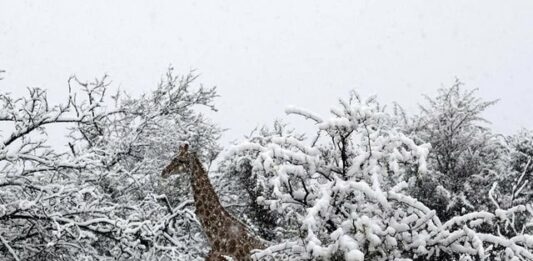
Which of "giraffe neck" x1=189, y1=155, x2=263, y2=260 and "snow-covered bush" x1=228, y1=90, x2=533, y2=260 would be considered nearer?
"snow-covered bush" x1=228, y1=90, x2=533, y2=260

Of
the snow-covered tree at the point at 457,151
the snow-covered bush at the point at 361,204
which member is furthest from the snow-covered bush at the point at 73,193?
the snow-covered tree at the point at 457,151

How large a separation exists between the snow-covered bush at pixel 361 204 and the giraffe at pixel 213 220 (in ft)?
10.0

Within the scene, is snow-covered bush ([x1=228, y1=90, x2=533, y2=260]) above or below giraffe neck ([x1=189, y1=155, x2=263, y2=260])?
below

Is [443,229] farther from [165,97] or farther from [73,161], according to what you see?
[165,97]

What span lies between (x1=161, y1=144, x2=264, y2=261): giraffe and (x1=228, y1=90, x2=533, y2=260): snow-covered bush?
3058 millimetres

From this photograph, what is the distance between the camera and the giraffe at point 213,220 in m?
8.13

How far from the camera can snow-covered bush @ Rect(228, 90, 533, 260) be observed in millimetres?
4453

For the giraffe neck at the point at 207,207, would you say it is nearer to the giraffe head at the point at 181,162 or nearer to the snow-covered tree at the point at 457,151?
the giraffe head at the point at 181,162

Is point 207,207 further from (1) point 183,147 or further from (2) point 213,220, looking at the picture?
(1) point 183,147

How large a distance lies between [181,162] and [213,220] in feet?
2.92

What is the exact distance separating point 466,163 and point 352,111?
953 centimetres

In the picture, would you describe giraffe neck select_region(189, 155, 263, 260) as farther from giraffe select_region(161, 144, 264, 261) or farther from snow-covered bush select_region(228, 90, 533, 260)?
snow-covered bush select_region(228, 90, 533, 260)

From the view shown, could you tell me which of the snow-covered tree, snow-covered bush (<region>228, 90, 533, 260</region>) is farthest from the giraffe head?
the snow-covered tree

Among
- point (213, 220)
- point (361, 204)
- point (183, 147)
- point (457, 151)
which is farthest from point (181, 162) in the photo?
point (457, 151)
